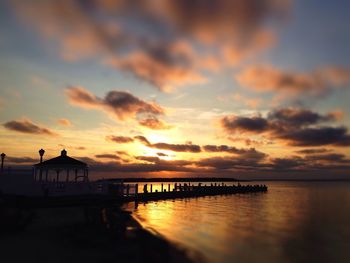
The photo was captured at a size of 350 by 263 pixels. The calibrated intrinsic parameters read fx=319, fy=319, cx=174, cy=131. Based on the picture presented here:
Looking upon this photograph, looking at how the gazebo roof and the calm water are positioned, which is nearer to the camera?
the calm water

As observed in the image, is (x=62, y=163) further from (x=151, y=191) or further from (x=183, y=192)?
(x=183, y=192)

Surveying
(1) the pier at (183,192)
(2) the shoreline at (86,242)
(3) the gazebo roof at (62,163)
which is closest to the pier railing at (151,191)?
(1) the pier at (183,192)

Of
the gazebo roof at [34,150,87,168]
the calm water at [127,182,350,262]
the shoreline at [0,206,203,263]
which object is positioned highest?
the gazebo roof at [34,150,87,168]

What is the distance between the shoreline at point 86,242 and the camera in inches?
565

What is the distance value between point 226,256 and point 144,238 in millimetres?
7601

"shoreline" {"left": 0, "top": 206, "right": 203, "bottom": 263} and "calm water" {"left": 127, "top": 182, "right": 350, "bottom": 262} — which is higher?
"shoreline" {"left": 0, "top": 206, "right": 203, "bottom": 263}

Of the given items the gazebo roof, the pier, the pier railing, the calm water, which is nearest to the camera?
the calm water

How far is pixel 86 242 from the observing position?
1745 centimetres

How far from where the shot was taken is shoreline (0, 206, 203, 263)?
A: 14352mm

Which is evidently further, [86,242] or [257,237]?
[257,237]

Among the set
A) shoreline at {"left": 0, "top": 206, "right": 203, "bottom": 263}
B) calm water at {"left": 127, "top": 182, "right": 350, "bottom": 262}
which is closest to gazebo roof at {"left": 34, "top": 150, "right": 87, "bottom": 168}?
calm water at {"left": 127, "top": 182, "right": 350, "bottom": 262}

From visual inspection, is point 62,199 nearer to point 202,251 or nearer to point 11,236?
point 11,236

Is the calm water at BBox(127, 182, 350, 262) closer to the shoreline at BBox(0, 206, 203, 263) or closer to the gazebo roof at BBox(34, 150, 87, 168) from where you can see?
the shoreline at BBox(0, 206, 203, 263)

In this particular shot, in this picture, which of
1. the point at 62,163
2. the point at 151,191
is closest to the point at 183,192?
the point at 151,191
